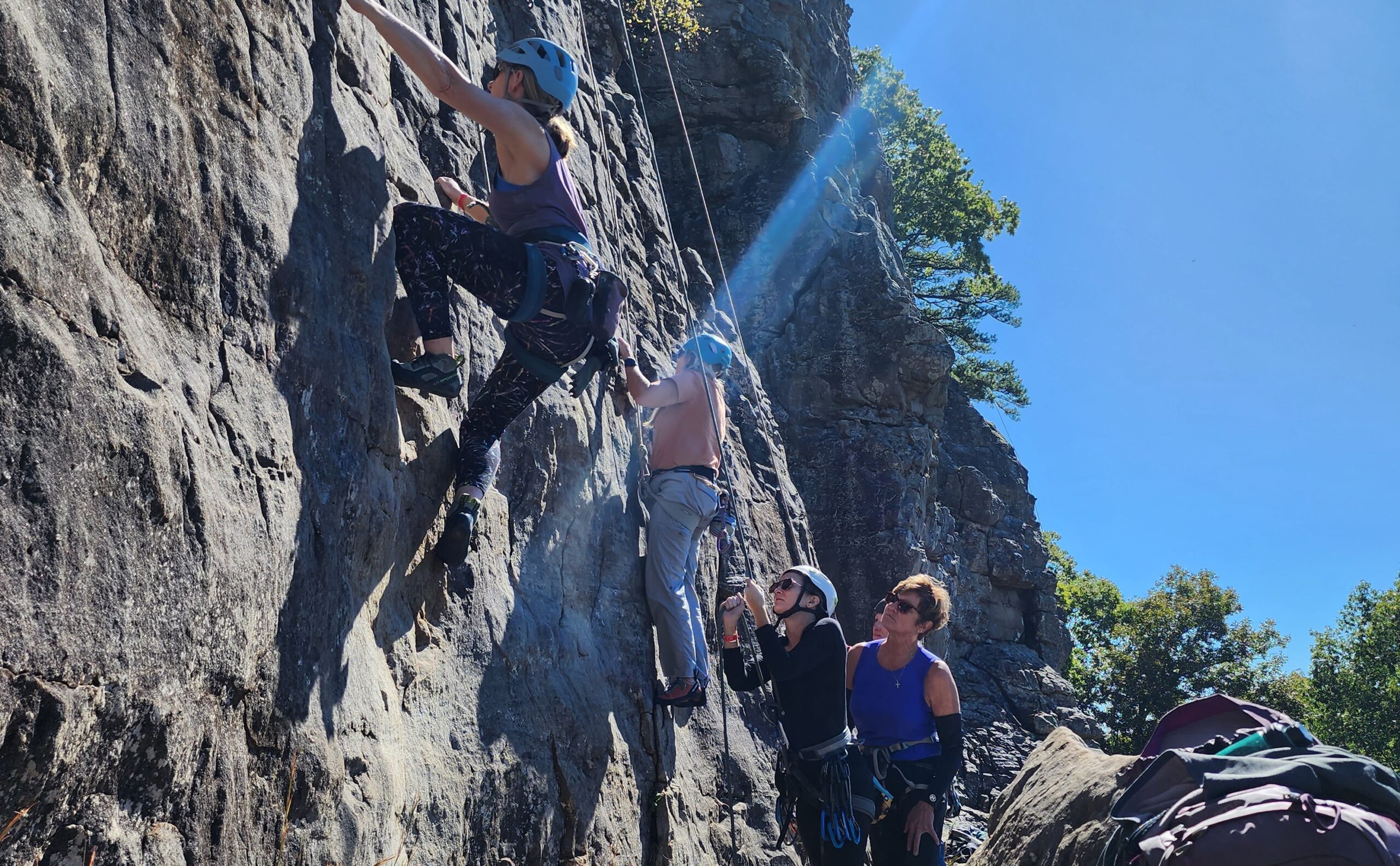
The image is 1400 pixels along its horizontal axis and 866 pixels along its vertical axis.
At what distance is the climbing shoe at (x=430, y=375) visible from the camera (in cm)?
478

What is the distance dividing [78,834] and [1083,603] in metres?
42.9

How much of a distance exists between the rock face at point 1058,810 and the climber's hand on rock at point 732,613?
8.82ft

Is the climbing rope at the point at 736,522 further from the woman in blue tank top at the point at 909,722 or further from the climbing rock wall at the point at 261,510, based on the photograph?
the climbing rock wall at the point at 261,510

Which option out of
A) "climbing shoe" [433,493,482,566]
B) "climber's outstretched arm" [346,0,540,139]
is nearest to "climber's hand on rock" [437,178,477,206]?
"climber's outstretched arm" [346,0,540,139]

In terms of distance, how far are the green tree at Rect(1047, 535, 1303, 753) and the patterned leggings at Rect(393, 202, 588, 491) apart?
3251 centimetres

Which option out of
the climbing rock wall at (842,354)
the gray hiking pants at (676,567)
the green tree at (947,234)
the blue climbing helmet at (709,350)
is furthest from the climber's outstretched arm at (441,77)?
the green tree at (947,234)

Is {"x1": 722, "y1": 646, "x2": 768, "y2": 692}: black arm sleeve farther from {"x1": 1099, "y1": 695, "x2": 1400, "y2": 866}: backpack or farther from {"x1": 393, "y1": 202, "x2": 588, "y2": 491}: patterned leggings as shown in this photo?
{"x1": 1099, "y1": 695, "x2": 1400, "y2": 866}: backpack

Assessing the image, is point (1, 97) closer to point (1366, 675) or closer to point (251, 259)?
point (251, 259)

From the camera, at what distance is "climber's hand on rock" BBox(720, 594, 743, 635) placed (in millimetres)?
6426

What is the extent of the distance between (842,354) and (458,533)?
13.1 metres

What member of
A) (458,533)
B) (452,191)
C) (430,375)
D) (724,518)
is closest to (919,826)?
(724,518)

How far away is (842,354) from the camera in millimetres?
17172

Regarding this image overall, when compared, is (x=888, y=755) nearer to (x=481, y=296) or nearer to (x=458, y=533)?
(x=458, y=533)

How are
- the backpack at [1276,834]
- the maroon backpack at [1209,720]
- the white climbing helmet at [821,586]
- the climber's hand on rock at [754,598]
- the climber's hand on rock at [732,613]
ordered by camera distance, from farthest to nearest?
the climber's hand on rock at [732,613], the climber's hand on rock at [754,598], the white climbing helmet at [821,586], the maroon backpack at [1209,720], the backpack at [1276,834]
